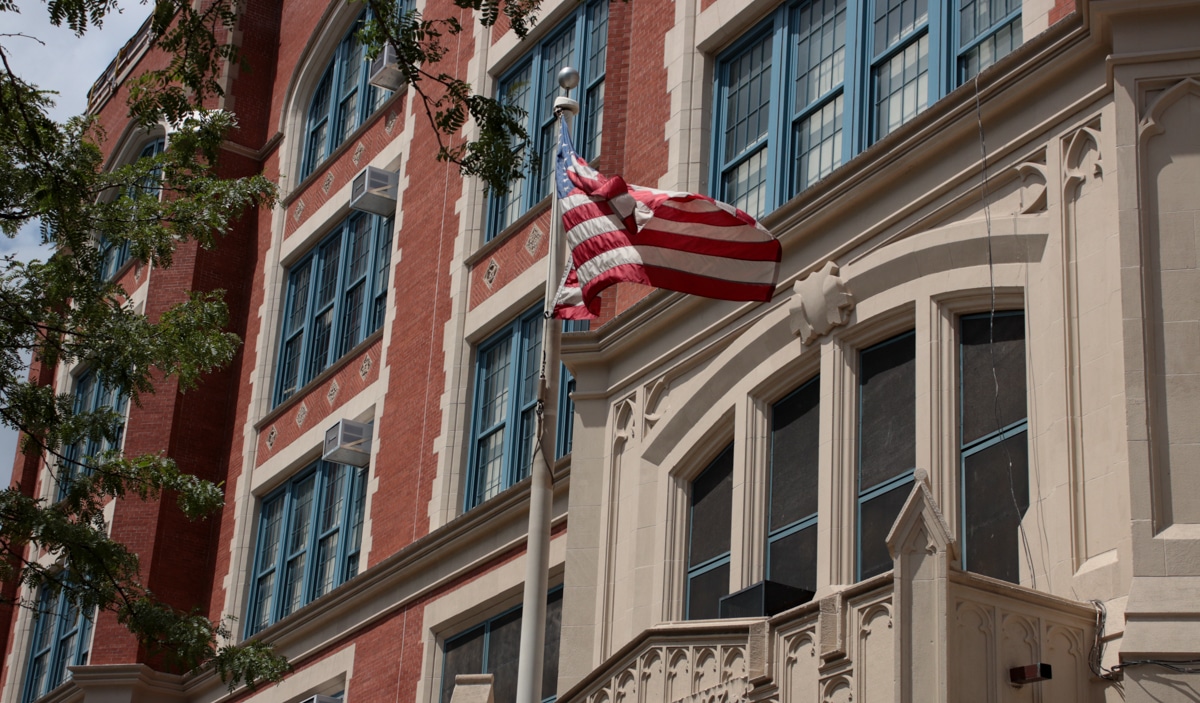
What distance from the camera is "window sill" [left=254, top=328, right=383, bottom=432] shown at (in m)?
28.5

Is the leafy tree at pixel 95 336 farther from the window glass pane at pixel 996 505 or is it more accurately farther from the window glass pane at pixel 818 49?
the window glass pane at pixel 996 505

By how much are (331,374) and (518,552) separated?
8.55m

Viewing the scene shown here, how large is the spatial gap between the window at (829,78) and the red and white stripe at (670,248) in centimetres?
220

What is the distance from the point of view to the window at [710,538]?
16891mm

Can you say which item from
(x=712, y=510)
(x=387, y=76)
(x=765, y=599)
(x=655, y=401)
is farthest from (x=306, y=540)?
(x=765, y=599)

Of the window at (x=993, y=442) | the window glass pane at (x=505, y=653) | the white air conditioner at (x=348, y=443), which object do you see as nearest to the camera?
the window at (x=993, y=442)

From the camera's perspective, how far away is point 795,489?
1633cm

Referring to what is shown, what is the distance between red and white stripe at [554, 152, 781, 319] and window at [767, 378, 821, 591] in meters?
1.60

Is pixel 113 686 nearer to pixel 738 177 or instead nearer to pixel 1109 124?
pixel 738 177

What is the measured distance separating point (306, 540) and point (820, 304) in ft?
49.0

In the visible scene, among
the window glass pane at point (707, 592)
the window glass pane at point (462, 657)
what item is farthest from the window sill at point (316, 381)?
the window glass pane at point (707, 592)

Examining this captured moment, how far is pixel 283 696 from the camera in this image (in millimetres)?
27188

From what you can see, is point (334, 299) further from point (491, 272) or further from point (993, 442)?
point (993, 442)

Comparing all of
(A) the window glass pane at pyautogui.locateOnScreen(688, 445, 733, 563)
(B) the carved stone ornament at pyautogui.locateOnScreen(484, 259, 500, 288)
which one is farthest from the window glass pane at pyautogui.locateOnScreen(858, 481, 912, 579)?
(B) the carved stone ornament at pyautogui.locateOnScreen(484, 259, 500, 288)
